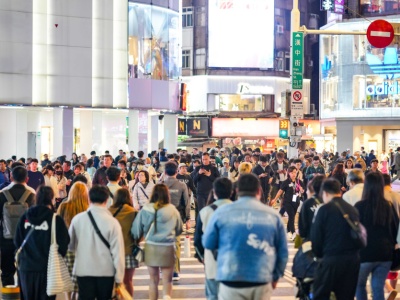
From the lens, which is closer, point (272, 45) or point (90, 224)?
point (90, 224)

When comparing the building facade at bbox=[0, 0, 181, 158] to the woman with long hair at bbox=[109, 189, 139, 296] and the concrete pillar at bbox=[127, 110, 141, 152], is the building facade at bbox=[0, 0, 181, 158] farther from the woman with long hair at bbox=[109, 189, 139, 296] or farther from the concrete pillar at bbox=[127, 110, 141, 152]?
the woman with long hair at bbox=[109, 189, 139, 296]

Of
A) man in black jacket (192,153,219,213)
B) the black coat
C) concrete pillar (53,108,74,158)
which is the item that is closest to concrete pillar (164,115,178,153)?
concrete pillar (53,108,74,158)

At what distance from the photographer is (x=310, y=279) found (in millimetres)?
9445

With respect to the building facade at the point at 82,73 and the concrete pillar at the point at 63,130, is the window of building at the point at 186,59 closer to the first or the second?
the building facade at the point at 82,73

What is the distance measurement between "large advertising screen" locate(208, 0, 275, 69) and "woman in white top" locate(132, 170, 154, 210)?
166 ft

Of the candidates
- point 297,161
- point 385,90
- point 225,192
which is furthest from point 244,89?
point 225,192

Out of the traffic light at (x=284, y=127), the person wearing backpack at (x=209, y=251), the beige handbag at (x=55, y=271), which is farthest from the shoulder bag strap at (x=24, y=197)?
the traffic light at (x=284, y=127)

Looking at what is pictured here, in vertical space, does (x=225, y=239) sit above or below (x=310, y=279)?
above

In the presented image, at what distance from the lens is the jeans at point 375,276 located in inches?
395

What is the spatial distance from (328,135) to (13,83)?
30592mm

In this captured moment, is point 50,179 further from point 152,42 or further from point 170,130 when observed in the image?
point 170,130

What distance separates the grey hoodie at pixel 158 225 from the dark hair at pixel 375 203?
2462 millimetres

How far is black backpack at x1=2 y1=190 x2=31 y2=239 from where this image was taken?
11664 millimetres

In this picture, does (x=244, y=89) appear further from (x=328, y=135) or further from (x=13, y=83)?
(x=13, y=83)
